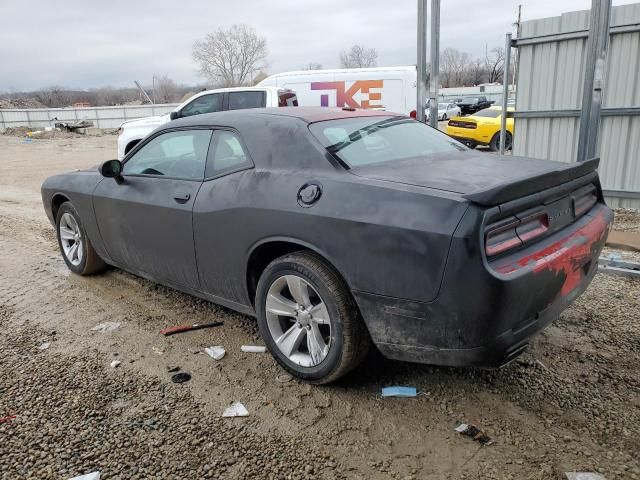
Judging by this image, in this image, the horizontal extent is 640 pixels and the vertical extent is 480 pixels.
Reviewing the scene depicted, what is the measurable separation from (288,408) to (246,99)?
9.67 meters

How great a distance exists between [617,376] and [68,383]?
3.34m

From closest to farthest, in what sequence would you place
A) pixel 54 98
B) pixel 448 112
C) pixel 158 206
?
pixel 158 206 → pixel 448 112 → pixel 54 98

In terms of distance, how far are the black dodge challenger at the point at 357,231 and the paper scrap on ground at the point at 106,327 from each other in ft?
1.56

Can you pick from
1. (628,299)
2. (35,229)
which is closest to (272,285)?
(628,299)

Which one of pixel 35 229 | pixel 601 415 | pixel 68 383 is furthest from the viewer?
pixel 35 229

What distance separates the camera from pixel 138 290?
479cm

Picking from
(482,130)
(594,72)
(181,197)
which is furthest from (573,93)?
(482,130)

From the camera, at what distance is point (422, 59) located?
6.36 m

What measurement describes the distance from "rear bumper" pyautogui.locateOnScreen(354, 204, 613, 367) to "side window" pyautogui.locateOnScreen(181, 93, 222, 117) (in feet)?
32.7

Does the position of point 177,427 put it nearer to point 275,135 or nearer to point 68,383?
point 68,383

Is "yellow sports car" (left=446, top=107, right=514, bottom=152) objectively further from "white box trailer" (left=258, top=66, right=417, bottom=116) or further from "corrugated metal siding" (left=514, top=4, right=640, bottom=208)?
"corrugated metal siding" (left=514, top=4, right=640, bottom=208)

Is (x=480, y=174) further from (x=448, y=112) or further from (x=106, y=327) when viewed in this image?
(x=448, y=112)

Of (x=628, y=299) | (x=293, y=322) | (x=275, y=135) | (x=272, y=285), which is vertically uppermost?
(x=275, y=135)

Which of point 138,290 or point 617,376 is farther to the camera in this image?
point 138,290
